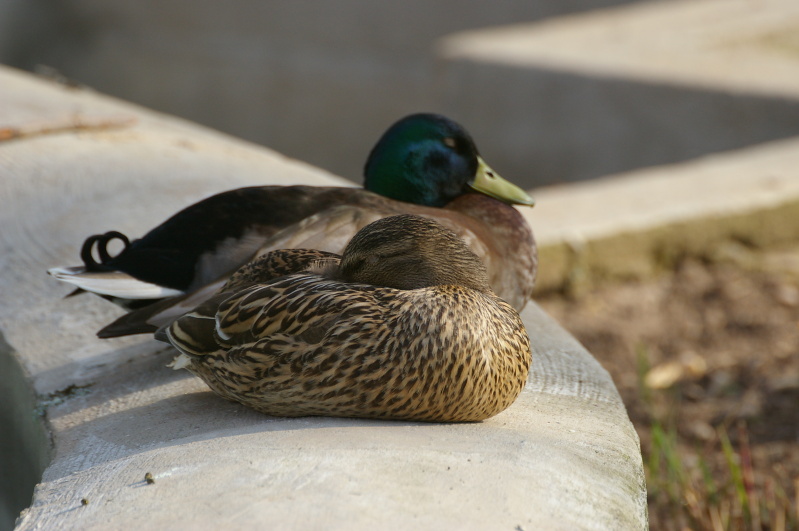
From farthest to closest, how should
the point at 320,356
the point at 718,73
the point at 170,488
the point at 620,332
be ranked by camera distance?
1. the point at 718,73
2. the point at 620,332
3. the point at 320,356
4. the point at 170,488

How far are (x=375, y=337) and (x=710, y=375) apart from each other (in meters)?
2.59

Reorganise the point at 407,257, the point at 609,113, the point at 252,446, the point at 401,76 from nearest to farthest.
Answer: the point at 252,446, the point at 407,257, the point at 609,113, the point at 401,76

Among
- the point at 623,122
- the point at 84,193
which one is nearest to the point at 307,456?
the point at 84,193

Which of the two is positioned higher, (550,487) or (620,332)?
(550,487)

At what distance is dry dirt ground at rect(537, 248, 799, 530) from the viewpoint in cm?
316

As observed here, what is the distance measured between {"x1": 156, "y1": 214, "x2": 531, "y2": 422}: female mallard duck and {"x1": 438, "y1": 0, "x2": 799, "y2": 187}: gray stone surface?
4880 millimetres

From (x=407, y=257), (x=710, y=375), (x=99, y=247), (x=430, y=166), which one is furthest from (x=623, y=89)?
(x=407, y=257)

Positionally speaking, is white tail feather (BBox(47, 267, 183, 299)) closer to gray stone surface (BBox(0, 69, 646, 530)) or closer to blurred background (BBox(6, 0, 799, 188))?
gray stone surface (BBox(0, 69, 646, 530))

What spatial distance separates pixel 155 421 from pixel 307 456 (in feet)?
1.97

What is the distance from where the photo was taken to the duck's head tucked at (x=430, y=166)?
3301 mm

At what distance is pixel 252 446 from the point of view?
81.4 inches

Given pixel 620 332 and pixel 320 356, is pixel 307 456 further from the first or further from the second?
pixel 620 332

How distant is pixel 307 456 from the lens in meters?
1.99

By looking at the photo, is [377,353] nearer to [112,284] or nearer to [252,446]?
[252,446]
